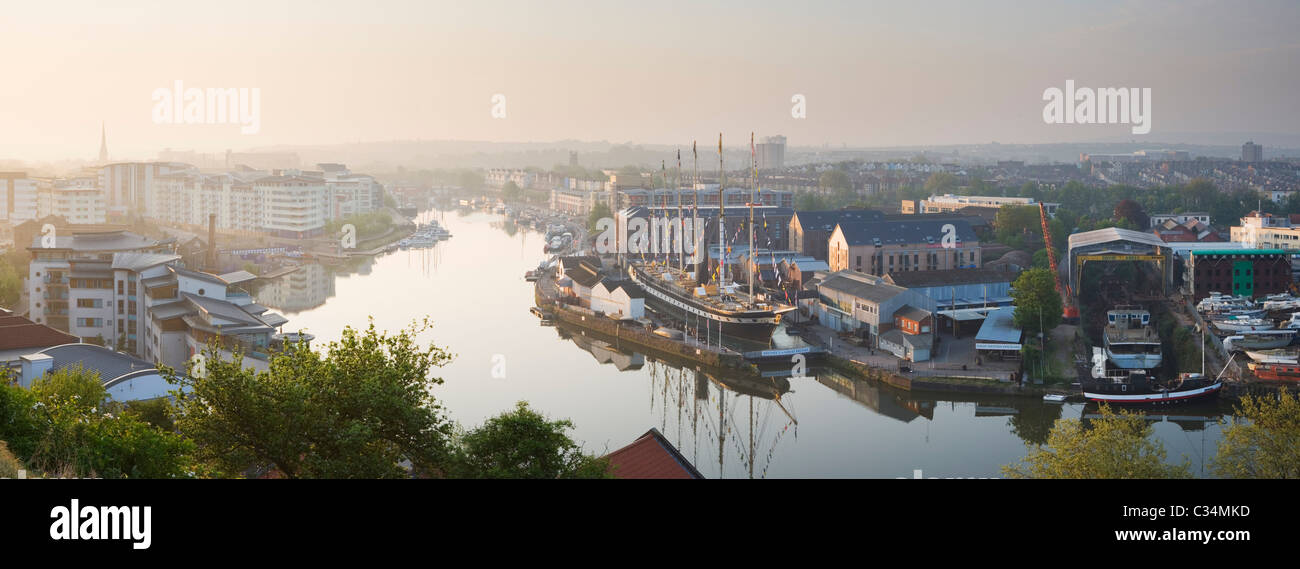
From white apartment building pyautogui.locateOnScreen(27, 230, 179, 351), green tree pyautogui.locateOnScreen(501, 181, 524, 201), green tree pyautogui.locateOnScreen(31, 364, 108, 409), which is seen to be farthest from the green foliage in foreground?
green tree pyautogui.locateOnScreen(501, 181, 524, 201)

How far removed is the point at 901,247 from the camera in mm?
9984

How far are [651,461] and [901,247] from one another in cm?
744

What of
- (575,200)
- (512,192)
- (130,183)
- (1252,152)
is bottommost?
(575,200)

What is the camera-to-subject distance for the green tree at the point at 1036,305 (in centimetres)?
654

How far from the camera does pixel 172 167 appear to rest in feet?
60.0

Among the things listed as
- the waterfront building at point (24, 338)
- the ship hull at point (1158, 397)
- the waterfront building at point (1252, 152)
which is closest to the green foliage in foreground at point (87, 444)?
the waterfront building at point (24, 338)

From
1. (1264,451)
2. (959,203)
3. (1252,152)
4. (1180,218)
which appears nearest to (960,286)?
(1264,451)

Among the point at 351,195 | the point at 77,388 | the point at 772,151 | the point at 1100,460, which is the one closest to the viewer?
the point at 1100,460

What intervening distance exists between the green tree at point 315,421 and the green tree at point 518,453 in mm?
97

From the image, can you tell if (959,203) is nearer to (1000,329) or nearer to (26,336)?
(1000,329)

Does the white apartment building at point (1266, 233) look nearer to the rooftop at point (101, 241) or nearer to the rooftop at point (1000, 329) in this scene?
the rooftop at point (1000, 329)

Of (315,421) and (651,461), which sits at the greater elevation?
(315,421)
